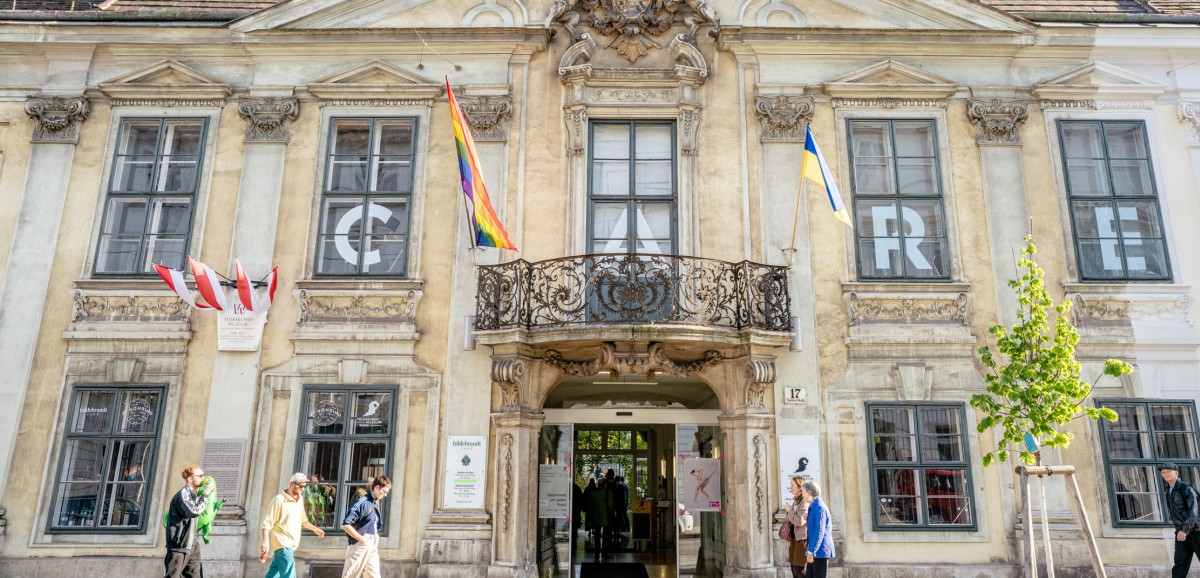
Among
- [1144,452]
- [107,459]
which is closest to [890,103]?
[1144,452]

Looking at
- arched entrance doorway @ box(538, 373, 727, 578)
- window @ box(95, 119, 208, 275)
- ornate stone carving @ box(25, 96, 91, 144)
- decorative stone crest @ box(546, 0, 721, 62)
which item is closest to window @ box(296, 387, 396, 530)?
arched entrance doorway @ box(538, 373, 727, 578)

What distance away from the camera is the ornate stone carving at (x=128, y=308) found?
1118 centimetres

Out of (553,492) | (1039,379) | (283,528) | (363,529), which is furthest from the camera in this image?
(553,492)

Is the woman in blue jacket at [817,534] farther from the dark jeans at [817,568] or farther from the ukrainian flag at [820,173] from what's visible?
the ukrainian flag at [820,173]

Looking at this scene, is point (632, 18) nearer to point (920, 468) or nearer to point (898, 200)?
point (898, 200)

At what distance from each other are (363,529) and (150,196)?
20.8 ft

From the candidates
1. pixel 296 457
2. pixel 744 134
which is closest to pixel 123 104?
pixel 296 457

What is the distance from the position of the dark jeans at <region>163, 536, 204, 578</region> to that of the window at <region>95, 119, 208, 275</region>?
4.46 m

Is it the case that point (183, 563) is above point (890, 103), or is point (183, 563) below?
below

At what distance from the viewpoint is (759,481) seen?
1037cm

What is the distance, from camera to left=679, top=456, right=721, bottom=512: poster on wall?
11102 millimetres

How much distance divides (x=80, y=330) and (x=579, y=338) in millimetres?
6593

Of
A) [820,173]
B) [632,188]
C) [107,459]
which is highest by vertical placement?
[632,188]

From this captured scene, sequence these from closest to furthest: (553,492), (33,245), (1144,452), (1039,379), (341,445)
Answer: (1039,379), (1144,452), (341,445), (553,492), (33,245)
